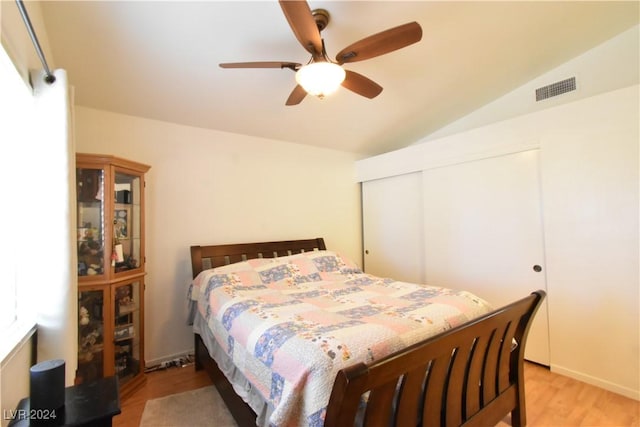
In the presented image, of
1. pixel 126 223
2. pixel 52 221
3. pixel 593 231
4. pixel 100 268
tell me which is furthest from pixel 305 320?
pixel 593 231

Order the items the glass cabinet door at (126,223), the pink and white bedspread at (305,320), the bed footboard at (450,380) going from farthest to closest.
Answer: the glass cabinet door at (126,223)
the pink and white bedspread at (305,320)
the bed footboard at (450,380)

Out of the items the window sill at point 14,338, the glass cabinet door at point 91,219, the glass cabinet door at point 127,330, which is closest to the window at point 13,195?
the window sill at point 14,338

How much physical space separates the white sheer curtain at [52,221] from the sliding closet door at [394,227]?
3299mm

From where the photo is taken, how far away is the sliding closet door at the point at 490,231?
8.93 ft

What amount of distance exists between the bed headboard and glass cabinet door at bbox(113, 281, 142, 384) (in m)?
0.52

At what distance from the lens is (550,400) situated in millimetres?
2174

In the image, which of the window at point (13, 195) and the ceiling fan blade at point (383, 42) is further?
the ceiling fan blade at point (383, 42)

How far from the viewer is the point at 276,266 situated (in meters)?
2.89

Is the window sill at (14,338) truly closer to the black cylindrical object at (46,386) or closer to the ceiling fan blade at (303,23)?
the black cylindrical object at (46,386)

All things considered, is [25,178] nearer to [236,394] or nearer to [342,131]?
[236,394]

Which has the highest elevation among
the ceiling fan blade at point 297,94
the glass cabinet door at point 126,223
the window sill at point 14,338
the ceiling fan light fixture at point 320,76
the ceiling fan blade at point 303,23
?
the ceiling fan blade at point 303,23

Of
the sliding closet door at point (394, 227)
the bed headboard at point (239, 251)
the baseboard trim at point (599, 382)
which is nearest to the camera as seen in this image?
the baseboard trim at point (599, 382)

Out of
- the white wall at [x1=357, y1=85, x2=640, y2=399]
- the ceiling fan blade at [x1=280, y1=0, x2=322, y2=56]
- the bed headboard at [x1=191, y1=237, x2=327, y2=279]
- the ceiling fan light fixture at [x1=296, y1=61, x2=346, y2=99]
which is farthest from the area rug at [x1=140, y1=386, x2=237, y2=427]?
the white wall at [x1=357, y1=85, x2=640, y2=399]

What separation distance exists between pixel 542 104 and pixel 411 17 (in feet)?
6.61
